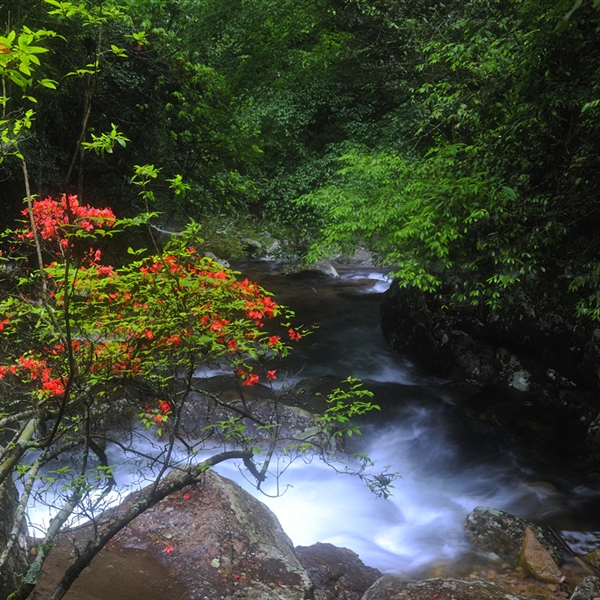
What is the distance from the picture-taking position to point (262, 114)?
14766mm

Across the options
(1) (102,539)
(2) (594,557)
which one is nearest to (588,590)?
(2) (594,557)

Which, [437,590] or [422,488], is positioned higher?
[422,488]

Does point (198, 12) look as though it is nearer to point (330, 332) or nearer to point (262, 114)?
point (262, 114)

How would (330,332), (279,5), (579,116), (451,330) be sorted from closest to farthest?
(579,116) → (451,330) → (330,332) → (279,5)

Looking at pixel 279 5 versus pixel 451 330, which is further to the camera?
pixel 279 5

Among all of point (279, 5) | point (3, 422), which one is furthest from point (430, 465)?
point (279, 5)

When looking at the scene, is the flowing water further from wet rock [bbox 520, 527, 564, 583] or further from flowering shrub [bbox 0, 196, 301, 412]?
flowering shrub [bbox 0, 196, 301, 412]

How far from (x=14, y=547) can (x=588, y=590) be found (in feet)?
19.8

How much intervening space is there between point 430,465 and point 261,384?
389cm

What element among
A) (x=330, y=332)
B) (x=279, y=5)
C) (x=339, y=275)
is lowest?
(x=330, y=332)

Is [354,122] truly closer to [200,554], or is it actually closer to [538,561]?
[538,561]

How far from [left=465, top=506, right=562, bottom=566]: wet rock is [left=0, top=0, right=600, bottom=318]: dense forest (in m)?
3.16

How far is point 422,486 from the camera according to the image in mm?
8555

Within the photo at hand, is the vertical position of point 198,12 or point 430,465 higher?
point 198,12
